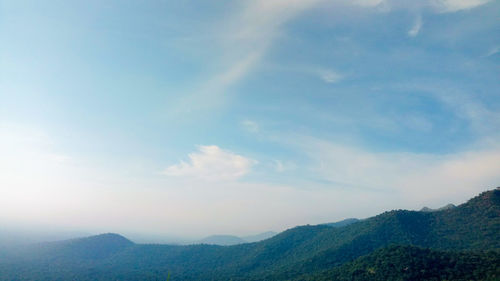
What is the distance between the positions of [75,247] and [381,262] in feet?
655

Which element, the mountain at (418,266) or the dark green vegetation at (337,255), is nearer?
the mountain at (418,266)

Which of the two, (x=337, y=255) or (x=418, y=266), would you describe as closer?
(x=418, y=266)

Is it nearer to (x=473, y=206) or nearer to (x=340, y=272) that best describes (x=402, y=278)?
(x=340, y=272)

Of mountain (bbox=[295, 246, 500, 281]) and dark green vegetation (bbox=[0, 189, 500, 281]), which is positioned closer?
mountain (bbox=[295, 246, 500, 281])

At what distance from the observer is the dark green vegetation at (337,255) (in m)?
67.8

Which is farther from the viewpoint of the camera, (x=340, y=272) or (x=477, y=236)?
(x=477, y=236)

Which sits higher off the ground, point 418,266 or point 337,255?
point 418,266

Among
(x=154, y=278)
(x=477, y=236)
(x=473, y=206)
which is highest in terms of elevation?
(x=473, y=206)

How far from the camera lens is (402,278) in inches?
2562

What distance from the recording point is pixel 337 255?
332 ft

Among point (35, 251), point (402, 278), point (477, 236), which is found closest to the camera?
point (402, 278)

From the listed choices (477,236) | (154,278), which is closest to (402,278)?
(477,236)

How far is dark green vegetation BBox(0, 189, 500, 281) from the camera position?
67.8m

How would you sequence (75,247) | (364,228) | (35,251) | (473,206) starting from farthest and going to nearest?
(75,247) < (35,251) < (364,228) < (473,206)
